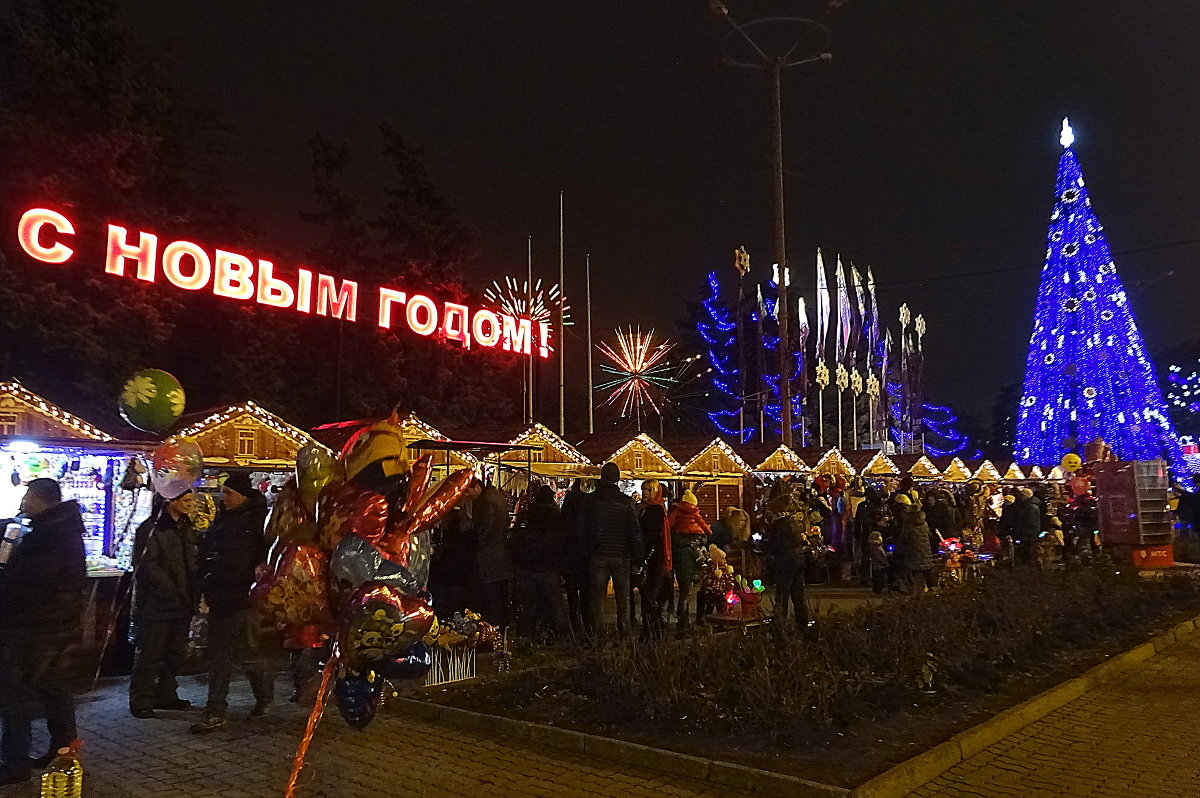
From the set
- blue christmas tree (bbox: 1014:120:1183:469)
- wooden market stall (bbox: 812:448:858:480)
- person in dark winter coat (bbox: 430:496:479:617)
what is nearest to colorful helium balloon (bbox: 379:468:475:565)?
person in dark winter coat (bbox: 430:496:479:617)

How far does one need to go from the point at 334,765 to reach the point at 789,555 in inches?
214

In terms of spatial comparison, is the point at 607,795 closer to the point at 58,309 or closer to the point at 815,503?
the point at 815,503

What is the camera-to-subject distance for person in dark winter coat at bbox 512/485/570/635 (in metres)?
9.32

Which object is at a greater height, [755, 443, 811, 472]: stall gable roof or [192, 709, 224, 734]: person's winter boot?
[755, 443, 811, 472]: stall gable roof

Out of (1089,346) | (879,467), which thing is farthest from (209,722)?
(1089,346)

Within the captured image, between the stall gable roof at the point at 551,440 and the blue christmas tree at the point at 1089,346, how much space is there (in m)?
27.6

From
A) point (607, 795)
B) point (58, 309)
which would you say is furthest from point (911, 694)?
point (58, 309)

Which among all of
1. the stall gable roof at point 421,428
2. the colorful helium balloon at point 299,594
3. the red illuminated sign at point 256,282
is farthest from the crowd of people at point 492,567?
the red illuminated sign at point 256,282

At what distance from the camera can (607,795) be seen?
Answer: 203 inches

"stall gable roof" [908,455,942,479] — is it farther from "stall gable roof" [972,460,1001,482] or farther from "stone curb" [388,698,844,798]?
"stone curb" [388,698,844,798]

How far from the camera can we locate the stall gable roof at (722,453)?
18.7 metres

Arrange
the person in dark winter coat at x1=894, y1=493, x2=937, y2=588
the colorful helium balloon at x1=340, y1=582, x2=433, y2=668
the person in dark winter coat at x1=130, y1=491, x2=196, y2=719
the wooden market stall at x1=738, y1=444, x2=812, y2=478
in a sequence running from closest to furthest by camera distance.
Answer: the colorful helium balloon at x1=340, y1=582, x2=433, y2=668, the person in dark winter coat at x1=130, y1=491, x2=196, y2=719, the person in dark winter coat at x1=894, y1=493, x2=937, y2=588, the wooden market stall at x1=738, y1=444, x2=812, y2=478

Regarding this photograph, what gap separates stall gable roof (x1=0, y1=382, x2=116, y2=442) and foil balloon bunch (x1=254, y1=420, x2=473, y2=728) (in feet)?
23.8

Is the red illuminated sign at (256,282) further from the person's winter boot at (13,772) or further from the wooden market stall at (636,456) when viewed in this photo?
the person's winter boot at (13,772)
